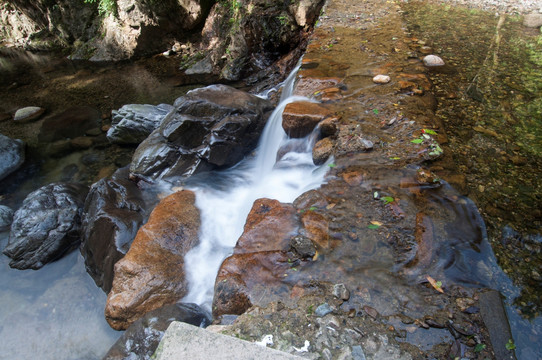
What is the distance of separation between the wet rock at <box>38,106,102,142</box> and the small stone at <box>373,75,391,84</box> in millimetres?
6296

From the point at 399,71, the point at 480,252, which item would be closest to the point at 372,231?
the point at 480,252

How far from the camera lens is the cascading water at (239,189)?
13.0 feet

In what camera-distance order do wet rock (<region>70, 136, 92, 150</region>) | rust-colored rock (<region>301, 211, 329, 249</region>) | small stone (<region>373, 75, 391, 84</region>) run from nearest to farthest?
rust-colored rock (<region>301, 211, 329, 249</region>), small stone (<region>373, 75, 391, 84</region>), wet rock (<region>70, 136, 92, 150</region>)

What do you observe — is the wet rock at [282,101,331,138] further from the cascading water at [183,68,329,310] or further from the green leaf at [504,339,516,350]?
the green leaf at [504,339,516,350]

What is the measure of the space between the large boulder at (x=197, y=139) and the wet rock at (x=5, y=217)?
2.05 metres

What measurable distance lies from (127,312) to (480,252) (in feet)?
11.9

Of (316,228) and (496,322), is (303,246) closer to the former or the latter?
(316,228)

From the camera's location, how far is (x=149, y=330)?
3135mm

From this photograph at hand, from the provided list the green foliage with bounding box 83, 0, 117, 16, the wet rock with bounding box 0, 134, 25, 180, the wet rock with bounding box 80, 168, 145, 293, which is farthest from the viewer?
the green foliage with bounding box 83, 0, 117, 16

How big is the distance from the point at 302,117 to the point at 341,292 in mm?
2874

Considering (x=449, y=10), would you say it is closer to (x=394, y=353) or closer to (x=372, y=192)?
(x=372, y=192)

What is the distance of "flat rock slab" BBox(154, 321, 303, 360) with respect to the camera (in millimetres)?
1576

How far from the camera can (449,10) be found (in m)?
8.22

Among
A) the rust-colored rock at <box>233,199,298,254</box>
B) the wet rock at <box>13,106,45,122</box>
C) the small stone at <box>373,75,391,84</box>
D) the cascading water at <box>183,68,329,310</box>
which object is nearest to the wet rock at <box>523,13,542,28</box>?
the small stone at <box>373,75,391,84</box>
